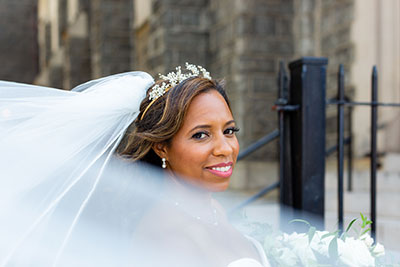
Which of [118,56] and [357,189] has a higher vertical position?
[118,56]

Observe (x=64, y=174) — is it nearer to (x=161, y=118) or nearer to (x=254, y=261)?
(x=161, y=118)

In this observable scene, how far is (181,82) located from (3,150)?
2.24 ft

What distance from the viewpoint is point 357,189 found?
4.73 m

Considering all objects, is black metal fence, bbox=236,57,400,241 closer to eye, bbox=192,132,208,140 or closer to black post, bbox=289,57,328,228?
black post, bbox=289,57,328,228

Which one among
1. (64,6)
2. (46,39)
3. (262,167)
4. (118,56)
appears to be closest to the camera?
(262,167)

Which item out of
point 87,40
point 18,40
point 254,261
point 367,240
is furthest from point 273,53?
point 18,40

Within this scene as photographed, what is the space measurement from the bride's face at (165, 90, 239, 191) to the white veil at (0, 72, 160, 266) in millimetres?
228

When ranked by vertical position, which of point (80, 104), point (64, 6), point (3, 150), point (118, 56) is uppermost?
point (64, 6)

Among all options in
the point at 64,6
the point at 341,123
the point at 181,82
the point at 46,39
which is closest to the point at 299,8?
the point at 341,123

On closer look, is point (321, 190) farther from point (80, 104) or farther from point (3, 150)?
point (3, 150)

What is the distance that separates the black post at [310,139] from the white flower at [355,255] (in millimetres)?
955

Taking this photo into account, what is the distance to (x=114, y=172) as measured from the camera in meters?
1.73

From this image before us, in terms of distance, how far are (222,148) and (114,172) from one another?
1.54ft

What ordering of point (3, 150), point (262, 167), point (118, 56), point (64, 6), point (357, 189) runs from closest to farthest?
1. point (3, 150)
2. point (357, 189)
3. point (262, 167)
4. point (118, 56)
5. point (64, 6)
